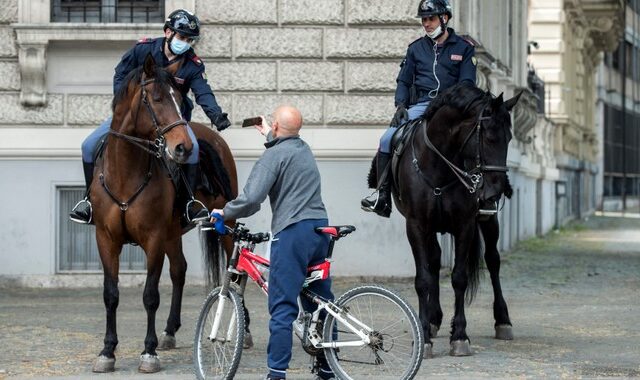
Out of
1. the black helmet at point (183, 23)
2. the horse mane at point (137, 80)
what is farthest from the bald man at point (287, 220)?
the black helmet at point (183, 23)

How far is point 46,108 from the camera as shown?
706 inches

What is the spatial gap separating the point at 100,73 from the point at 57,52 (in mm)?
541

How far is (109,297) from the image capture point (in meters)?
11.2

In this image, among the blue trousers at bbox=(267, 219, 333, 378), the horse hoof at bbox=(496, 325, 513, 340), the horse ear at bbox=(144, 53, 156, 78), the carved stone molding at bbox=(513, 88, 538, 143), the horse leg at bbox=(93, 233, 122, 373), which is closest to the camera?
the blue trousers at bbox=(267, 219, 333, 378)

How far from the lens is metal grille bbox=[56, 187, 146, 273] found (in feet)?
59.3

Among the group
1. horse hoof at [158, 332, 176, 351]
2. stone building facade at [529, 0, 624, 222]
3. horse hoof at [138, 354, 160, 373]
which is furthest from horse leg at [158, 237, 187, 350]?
stone building facade at [529, 0, 624, 222]

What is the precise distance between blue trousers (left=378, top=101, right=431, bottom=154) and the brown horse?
193cm

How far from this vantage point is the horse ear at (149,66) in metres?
11.0

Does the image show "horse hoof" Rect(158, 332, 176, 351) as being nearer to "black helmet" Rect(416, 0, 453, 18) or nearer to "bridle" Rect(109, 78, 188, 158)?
"bridle" Rect(109, 78, 188, 158)

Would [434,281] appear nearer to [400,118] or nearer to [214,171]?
Result: [400,118]

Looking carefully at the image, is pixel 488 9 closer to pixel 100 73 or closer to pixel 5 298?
pixel 100 73

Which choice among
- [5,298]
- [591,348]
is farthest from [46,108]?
[591,348]

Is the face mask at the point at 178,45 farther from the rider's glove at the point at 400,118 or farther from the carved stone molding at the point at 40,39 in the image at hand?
the carved stone molding at the point at 40,39

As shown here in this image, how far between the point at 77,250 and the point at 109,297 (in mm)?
7047
